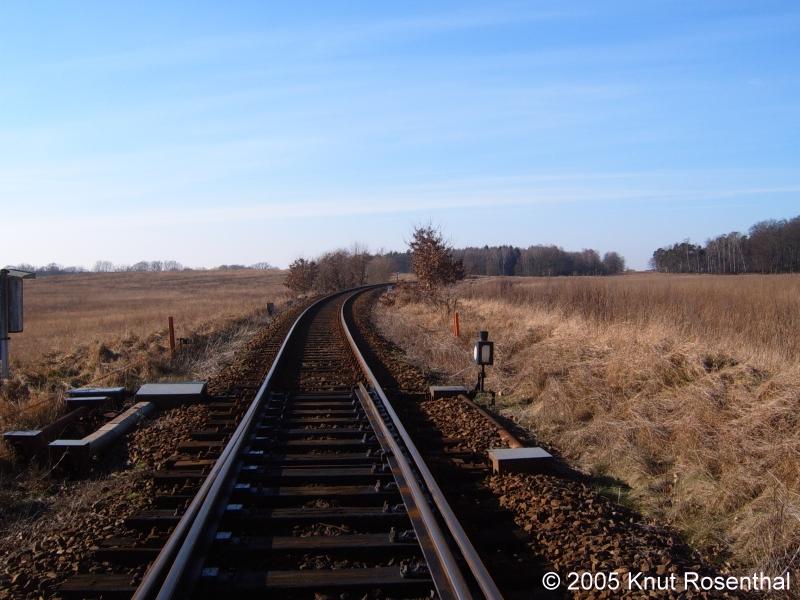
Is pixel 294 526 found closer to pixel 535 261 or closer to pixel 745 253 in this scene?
pixel 745 253

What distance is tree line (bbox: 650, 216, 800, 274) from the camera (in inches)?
1109

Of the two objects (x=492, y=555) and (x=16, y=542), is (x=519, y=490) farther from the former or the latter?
(x=16, y=542)

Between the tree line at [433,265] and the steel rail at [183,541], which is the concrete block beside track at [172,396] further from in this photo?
the tree line at [433,265]

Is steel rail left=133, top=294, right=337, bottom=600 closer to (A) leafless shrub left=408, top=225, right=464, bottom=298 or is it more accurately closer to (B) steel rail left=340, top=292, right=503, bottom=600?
(B) steel rail left=340, top=292, right=503, bottom=600

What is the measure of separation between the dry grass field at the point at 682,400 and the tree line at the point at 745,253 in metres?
14.5

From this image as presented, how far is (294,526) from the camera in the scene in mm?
4902

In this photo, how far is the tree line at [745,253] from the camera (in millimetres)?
28177

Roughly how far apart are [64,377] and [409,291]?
2085 centimetres

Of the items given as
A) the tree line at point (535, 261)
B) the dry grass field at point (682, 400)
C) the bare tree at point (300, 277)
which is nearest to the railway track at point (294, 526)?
the dry grass field at point (682, 400)

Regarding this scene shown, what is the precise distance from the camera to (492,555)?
4.51 m

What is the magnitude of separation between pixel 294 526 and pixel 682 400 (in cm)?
461

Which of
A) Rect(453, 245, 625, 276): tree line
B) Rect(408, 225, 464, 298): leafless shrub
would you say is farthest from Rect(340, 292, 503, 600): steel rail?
Rect(453, 245, 625, 276): tree line

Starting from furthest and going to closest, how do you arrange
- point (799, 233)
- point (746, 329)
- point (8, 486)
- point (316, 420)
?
point (799, 233) < point (746, 329) < point (316, 420) < point (8, 486)

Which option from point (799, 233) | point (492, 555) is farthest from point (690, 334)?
point (799, 233)
